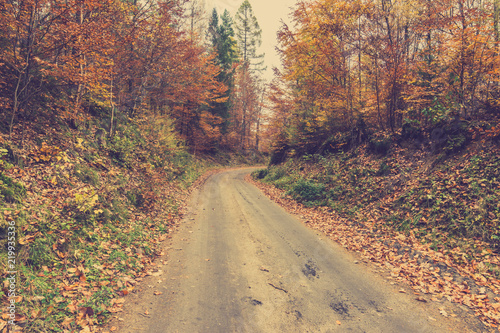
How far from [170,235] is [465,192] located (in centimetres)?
971

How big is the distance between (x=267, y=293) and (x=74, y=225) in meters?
4.74

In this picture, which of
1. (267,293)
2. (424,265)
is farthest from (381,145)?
(267,293)

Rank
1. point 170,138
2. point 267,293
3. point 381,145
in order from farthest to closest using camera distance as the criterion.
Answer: point 170,138
point 381,145
point 267,293

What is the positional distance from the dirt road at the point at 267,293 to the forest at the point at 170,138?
2.52ft

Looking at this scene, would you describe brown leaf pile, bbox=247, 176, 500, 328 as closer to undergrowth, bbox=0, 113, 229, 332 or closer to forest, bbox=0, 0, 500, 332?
forest, bbox=0, 0, 500, 332

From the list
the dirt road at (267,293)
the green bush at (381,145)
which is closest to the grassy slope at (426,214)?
the green bush at (381,145)

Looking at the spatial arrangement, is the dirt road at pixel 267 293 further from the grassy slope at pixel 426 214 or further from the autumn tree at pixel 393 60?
the autumn tree at pixel 393 60

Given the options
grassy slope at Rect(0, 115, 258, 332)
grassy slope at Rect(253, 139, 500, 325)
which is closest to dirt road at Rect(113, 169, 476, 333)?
grassy slope at Rect(0, 115, 258, 332)

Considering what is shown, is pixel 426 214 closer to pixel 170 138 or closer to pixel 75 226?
pixel 75 226

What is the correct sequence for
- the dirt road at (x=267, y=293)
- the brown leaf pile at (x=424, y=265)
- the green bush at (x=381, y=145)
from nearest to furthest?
the dirt road at (x=267, y=293), the brown leaf pile at (x=424, y=265), the green bush at (x=381, y=145)

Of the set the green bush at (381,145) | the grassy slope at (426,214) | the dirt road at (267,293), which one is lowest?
the dirt road at (267,293)

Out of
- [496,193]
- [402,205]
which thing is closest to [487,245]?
[496,193]

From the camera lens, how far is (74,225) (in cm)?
569

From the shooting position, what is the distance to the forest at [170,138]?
501 centimetres
